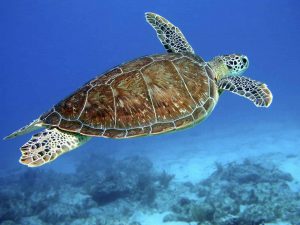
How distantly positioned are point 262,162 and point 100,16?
118 meters

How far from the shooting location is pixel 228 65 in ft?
21.0

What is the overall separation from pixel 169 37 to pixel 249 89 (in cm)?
241

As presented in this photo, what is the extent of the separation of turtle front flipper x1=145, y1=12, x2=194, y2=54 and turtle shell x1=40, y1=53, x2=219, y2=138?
155 centimetres

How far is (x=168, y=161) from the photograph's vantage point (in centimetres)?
1856

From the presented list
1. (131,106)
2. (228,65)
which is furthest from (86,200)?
(131,106)

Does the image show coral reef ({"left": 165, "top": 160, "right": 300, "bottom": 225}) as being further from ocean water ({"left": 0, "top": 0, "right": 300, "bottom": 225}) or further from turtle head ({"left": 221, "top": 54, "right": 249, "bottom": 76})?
turtle head ({"left": 221, "top": 54, "right": 249, "bottom": 76})

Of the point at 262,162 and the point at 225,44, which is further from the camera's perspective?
the point at 225,44

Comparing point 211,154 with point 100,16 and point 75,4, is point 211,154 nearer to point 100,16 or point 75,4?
point 75,4

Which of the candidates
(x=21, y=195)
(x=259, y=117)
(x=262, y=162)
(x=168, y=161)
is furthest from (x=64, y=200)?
(x=259, y=117)

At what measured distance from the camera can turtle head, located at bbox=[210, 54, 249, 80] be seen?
620cm

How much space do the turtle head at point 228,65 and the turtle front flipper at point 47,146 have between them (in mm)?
3092

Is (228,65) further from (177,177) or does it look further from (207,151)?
(207,151)

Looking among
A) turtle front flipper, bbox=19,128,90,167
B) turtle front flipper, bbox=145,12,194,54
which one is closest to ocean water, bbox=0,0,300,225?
turtle front flipper, bbox=145,12,194,54

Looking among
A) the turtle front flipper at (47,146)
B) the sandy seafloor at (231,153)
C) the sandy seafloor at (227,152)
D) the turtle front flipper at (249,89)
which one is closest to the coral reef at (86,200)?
the sandy seafloor at (227,152)
